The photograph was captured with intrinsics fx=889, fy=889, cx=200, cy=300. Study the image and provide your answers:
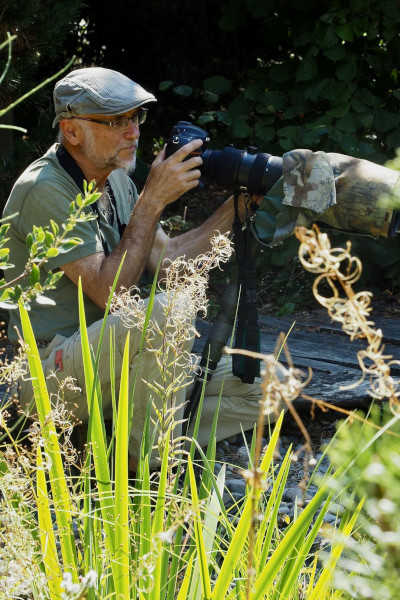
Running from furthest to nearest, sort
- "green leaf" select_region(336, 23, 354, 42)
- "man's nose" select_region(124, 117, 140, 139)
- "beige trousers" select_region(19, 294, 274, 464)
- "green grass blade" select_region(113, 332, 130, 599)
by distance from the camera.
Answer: "green leaf" select_region(336, 23, 354, 42) → "man's nose" select_region(124, 117, 140, 139) → "beige trousers" select_region(19, 294, 274, 464) → "green grass blade" select_region(113, 332, 130, 599)

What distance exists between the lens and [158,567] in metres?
1.49

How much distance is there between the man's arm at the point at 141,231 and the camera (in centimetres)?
298

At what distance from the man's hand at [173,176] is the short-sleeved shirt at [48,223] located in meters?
0.26

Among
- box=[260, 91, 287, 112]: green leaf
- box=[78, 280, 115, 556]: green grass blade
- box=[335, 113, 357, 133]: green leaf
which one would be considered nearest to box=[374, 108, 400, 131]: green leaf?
box=[335, 113, 357, 133]: green leaf

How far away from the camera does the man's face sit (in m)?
3.21

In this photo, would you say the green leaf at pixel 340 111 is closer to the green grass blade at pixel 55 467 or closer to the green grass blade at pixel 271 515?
the green grass blade at pixel 271 515

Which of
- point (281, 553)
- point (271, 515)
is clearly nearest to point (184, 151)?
point (271, 515)

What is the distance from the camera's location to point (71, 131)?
10.6 ft

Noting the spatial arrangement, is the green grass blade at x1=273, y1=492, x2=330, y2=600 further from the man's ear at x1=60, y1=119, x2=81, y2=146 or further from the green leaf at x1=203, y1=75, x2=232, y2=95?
the green leaf at x1=203, y1=75, x2=232, y2=95

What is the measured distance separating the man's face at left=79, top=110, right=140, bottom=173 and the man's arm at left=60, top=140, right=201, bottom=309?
0.79ft

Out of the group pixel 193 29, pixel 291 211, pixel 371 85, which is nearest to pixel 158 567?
pixel 291 211

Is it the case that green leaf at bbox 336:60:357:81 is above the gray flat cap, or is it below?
below

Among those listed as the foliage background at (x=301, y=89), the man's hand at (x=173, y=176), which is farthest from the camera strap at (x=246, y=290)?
the foliage background at (x=301, y=89)

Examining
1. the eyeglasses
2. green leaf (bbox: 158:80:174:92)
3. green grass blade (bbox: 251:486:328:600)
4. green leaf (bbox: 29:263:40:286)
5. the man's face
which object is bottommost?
green leaf (bbox: 158:80:174:92)
